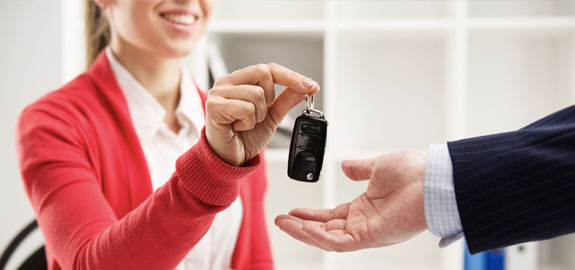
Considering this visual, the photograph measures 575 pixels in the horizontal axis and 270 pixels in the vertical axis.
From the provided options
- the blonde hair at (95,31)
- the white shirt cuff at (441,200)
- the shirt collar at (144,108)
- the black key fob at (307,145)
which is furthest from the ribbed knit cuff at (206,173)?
the blonde hair at (95,31)

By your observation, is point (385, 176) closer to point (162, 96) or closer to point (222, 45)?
point (162, 96)

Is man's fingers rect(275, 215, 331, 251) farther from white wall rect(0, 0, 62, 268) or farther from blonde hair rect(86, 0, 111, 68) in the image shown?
white wall rect(0, 0, 62, 268)

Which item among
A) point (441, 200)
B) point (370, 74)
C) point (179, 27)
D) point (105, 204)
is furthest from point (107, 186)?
point (370, 74)

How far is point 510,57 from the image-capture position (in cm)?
214

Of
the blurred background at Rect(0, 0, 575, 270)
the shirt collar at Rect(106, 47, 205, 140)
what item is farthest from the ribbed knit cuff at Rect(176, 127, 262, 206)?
the blurred background at Rect(0, 0, 575, 270)

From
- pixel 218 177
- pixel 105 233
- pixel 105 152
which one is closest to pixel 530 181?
pixel 218 177

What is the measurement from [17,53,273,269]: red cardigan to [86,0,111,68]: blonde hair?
0.15 meters

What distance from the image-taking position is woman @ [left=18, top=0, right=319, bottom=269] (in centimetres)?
82

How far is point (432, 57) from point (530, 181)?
4.69 ft

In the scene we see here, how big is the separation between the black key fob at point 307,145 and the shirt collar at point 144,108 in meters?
0.43

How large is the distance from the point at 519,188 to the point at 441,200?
0.40 feet

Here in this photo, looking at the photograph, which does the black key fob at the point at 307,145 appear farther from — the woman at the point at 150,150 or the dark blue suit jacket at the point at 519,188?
the dark blue suit jacket at the point at 519,188

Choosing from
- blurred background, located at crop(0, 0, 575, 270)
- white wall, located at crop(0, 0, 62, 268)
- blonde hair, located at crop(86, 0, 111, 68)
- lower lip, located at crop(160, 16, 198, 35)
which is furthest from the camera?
white wall, located at crop(0, 0, 62, 268)

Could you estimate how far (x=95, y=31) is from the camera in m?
1.39
